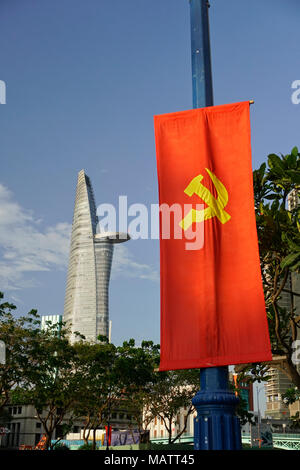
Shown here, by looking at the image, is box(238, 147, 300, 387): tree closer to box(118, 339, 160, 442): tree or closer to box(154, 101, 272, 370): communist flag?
box(154, 101, 272, 370): communist flag

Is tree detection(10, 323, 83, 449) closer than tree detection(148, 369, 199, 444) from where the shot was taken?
Yes

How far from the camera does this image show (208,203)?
11828 millimetres

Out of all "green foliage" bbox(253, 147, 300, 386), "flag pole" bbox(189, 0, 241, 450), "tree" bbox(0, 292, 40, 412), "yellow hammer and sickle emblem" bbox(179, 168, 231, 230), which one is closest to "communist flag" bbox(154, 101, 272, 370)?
"yellow hammer and sickle emblem" bbox(179, 168, 231, 230)

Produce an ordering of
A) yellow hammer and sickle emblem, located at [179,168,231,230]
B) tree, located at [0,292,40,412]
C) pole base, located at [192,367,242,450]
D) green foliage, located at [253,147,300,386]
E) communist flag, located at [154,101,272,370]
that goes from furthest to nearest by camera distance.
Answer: tree, located at [0,292,40,412]
green foliage, located at [253,147,300,386]
yellow hammer and sickle emblem, located at [179,168,231,230]
communist flag, located at [154,101,272,370]
pole base, located at [192,367,242,450]

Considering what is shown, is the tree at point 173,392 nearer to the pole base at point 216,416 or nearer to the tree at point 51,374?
the tree at point 51,374

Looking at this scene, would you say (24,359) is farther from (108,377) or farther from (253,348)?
(253,348)

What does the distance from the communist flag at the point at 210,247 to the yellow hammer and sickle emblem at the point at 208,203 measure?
0.02 meters

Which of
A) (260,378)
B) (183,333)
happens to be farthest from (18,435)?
(183,333)

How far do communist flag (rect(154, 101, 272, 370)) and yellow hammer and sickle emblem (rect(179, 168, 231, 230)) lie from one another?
2 centimetres

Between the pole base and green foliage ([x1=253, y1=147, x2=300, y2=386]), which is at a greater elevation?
green foliage ([x1=253, y1=147, x2=300, y2=386])

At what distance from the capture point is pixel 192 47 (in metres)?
13.4

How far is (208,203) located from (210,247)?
103cm

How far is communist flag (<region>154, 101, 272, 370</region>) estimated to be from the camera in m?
11.2

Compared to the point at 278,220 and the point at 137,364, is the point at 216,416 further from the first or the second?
the point at 137,364
